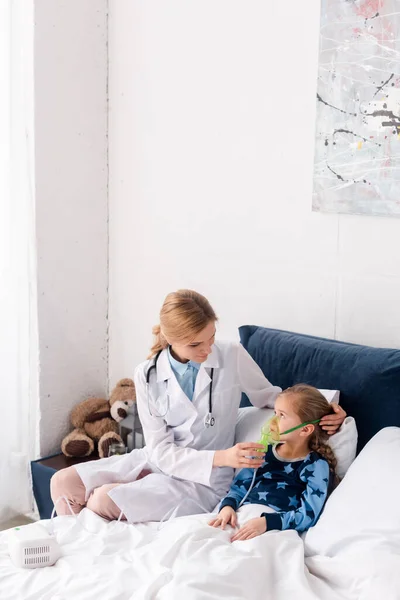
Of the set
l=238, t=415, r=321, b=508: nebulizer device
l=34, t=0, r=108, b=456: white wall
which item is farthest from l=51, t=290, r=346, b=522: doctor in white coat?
l=34, t=0, r=108, b=456: white wall

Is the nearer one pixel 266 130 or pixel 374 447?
pixel 374 447

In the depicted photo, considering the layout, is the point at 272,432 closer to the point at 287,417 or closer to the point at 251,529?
the point at 287,417

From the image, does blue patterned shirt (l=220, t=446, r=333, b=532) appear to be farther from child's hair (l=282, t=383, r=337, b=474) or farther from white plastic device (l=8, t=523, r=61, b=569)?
white plastic device (l=8, t=523, r=61, b=569)

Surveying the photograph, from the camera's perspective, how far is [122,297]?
3418 mm

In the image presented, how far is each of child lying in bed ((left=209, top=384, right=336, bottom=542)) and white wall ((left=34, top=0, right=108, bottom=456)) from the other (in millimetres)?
1184

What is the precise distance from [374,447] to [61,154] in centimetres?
178

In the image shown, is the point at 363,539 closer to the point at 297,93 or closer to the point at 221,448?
the point at 221,448

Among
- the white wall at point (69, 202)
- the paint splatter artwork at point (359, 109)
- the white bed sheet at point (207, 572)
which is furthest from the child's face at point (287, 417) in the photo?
the white wall at point (69, 202)

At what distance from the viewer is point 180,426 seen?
255 centimetres

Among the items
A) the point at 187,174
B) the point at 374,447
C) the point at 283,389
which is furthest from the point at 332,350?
the point at 187,174

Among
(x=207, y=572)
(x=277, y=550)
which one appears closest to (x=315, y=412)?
(x=277, y=550)

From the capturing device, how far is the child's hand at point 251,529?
2090 millimetres

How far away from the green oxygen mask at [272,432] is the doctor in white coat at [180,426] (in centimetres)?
12

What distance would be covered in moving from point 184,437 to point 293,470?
40cm
